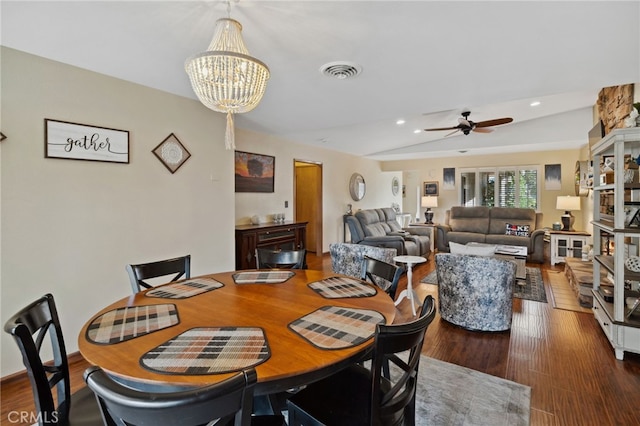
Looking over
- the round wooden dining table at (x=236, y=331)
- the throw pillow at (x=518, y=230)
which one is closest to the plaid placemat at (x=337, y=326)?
the round wooden dining table at (x=236, y=331)

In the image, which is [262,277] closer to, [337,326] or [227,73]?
[337,326]

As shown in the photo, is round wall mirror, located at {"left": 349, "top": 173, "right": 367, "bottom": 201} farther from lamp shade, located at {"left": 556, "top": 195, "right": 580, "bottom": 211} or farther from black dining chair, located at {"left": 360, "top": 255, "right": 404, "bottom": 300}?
black dining chair, located at {"left": 360, "top": 255, "right": 404, "bottom": 300}

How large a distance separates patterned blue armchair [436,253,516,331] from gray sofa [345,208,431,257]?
252 cm

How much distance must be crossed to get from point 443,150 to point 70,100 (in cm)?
659

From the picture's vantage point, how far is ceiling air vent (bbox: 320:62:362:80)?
2486mm

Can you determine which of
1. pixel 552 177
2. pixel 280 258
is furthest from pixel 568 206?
pixel 280 258

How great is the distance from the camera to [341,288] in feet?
6.03

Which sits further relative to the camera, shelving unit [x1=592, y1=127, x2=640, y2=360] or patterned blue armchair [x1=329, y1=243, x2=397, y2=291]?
patterned blue armchair [x1=329, y1=243, x2=397, y2=291]

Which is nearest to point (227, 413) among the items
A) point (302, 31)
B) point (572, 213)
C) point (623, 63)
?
point (302, 31)

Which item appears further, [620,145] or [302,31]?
[620,145]

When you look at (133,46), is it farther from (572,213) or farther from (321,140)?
(572,213)

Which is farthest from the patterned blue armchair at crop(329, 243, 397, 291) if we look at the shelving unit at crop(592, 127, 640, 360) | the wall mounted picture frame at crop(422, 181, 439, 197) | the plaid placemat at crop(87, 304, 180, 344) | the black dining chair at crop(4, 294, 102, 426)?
the wall mounted picture frame at crop(422, 181, 439, 197)

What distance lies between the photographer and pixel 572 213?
7.01 meters

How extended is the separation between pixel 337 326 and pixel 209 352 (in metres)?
0.51
